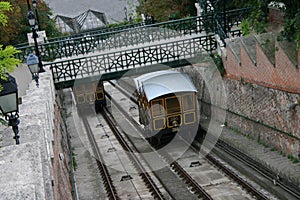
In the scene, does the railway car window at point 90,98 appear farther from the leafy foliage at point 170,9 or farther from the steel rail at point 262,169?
the steel rail at point 262,169

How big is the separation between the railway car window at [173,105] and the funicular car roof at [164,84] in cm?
41

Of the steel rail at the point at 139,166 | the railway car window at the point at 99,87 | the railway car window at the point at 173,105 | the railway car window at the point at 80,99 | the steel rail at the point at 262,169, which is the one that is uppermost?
the railway car window at the point at 173,105

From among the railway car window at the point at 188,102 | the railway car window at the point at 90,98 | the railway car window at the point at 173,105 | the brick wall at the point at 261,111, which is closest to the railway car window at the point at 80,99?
the railway car window at the point at 90,98

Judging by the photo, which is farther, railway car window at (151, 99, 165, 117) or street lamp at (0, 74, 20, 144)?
railway car window at (151, 99, 165, 117)

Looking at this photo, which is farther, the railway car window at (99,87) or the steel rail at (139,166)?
the railway car window at (99,87)

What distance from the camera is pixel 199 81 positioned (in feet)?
71.4

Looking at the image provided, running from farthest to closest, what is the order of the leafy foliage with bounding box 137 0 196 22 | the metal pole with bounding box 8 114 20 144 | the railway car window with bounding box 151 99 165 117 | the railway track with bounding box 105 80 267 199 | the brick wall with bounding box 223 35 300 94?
the leafy foliage with bounding box 137 0 196 22
the railway car window with bounding box 151 99 165 117
the brick wall with bounding box 223 35 300 94
the railway track with bounding box 105 80 267 199
the metal pole with bounding box 8 114 20 144

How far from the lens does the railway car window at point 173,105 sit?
17462 mm

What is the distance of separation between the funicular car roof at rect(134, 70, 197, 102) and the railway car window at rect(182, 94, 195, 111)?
1.05ft

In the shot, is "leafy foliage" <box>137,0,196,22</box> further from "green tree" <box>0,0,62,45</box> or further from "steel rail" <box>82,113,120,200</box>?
"steel rail" <box>82,113,120,200</box>

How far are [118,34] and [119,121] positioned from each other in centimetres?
625

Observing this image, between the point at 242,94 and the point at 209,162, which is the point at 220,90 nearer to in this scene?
the point at 242,94

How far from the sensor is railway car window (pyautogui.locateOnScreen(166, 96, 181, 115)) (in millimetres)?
17462

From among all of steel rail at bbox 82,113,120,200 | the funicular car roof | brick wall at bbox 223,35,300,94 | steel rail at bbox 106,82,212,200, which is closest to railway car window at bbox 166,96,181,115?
the funicular car roof
